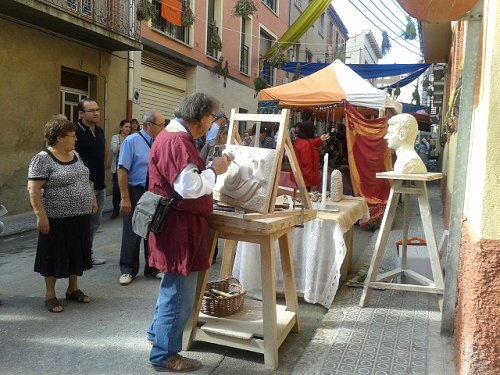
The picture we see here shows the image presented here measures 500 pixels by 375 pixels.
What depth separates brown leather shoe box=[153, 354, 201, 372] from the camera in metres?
2.99

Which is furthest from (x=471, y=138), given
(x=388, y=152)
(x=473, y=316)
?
(x=388, y=152)

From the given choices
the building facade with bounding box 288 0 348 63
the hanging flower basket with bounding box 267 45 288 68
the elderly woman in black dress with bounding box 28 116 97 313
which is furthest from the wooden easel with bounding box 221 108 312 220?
the building facade with bounding box 288 0 348 63

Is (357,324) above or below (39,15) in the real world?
below

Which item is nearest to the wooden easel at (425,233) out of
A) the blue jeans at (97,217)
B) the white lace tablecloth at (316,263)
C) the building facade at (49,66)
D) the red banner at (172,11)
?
the white lace tablecloth at (316,263)

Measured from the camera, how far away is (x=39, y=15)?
342 inches

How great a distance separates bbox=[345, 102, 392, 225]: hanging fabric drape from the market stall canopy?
252mm

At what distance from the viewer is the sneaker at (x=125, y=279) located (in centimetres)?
482

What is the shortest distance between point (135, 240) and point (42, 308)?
1.12 m

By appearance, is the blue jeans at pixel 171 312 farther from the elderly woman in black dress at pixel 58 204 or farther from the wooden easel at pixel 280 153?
the elderly woman in black dress at pixel 58 204

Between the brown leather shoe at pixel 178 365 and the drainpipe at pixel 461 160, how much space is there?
1.86 metres

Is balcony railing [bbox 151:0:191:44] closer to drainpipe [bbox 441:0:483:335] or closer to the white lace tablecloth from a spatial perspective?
the white lace tablecloth

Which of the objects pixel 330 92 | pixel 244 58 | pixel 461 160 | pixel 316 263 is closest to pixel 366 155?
pixel 330 92

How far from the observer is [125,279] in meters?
4.84

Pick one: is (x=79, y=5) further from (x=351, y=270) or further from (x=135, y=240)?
(x=351, y=270)
